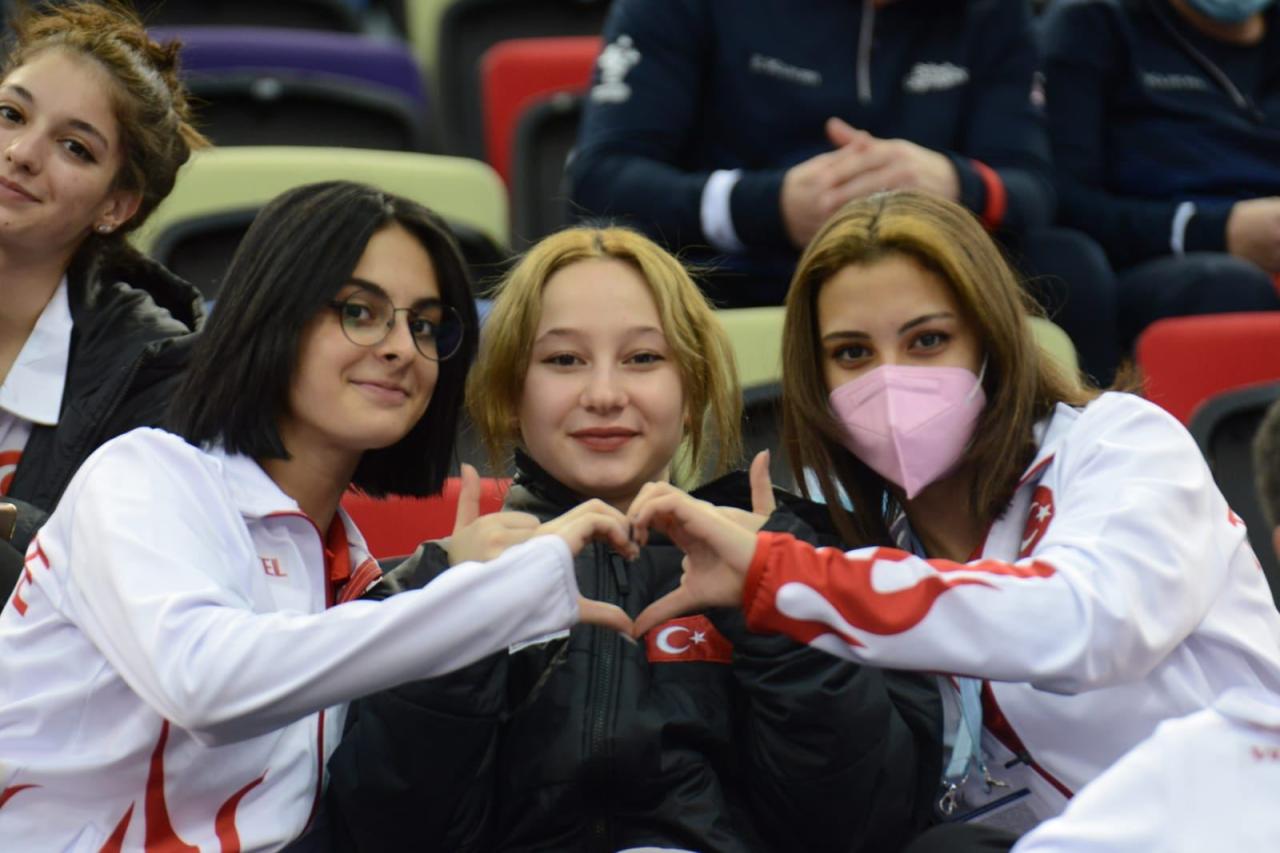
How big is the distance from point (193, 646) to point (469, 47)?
Result: 309 centimetres

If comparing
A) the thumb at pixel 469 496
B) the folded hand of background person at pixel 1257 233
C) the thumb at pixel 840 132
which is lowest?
the folded hand of background person at pixel 1257 233

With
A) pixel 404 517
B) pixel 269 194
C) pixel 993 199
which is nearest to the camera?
pixel 404 517

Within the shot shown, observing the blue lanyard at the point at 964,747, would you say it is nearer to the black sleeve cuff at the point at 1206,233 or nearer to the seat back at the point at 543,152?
the black sleeve cuff at the point at 1206,233

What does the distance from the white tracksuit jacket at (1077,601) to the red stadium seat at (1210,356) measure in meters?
0.86

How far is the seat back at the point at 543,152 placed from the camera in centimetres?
379

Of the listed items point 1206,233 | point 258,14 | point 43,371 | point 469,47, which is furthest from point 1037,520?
point 258,14

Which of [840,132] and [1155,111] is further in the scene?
[1155,111]

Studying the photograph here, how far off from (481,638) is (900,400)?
0.59 m

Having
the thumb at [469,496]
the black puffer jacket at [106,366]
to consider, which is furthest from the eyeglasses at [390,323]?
the black puffer jacket at [106,366]

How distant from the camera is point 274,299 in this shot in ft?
6.23

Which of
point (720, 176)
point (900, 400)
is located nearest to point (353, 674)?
point (900, 400)

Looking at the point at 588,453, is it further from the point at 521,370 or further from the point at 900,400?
the point at 900,400

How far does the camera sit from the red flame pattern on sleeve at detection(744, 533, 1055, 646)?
1628 millimetres

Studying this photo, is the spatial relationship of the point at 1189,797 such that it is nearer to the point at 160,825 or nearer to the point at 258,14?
the point at 160,825
